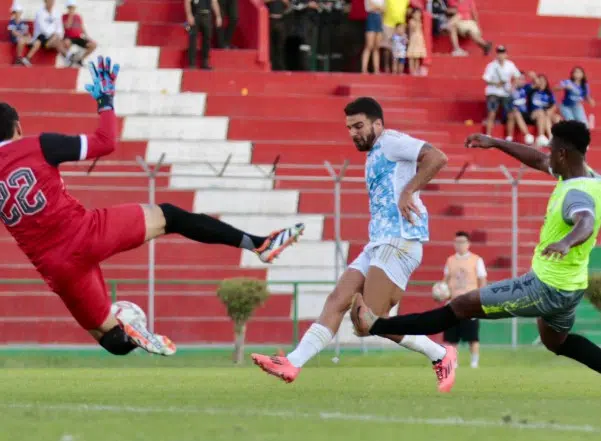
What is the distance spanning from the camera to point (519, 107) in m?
29.3

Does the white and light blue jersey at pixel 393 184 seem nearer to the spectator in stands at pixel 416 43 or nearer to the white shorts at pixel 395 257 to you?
the white shorts at pixel 395 257

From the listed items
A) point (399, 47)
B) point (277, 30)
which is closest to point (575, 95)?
point (399, 47)

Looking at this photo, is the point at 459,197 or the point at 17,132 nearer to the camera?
the point at 17,132

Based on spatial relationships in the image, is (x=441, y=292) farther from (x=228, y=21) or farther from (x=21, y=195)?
(x=21, y=195)

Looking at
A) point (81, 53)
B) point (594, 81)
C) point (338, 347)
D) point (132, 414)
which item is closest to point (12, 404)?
point (132, 414)

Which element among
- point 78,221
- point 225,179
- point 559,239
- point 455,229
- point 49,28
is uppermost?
point 49,28

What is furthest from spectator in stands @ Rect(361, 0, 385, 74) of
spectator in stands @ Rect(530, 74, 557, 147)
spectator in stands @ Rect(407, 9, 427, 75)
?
spectator in stands @ Rect(530, 74, 557, 147)

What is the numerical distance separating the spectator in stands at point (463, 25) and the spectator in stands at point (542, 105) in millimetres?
2669

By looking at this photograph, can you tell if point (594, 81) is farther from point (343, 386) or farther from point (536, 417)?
point (536, 417)

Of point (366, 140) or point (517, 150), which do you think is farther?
point (366, 140)

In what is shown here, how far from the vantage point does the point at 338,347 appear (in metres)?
23.4

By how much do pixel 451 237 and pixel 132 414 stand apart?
15.6 m

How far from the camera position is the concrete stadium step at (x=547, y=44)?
3253 centimetres

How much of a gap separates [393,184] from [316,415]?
2978 mm
